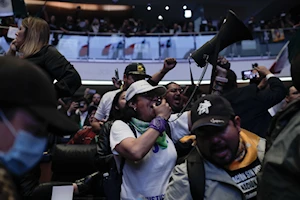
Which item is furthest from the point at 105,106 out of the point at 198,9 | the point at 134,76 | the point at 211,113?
the point at 198,9

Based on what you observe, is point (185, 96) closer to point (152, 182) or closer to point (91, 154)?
point (91, 154)

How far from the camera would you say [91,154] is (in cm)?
303

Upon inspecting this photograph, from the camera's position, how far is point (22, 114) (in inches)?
31.6

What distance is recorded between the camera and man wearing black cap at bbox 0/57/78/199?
79 cm

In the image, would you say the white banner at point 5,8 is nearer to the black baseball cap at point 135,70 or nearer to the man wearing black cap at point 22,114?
the black baseball cap at point 135,70

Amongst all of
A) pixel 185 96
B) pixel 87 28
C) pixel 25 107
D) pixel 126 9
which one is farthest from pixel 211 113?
pixel 126 9

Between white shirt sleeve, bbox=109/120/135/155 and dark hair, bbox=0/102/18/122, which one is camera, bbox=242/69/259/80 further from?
dark hair, bbox=0/102/18/122

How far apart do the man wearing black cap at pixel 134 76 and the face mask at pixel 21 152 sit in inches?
75.3

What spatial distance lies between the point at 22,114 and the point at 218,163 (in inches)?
38.6

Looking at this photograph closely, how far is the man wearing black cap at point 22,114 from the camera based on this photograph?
0.79 m

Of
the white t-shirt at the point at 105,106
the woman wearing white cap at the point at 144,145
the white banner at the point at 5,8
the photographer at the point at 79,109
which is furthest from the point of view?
the photographer at the point at 79,109

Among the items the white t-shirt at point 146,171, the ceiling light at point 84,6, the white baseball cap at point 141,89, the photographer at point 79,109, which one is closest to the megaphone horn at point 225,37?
the white baseball cap at point 141,89

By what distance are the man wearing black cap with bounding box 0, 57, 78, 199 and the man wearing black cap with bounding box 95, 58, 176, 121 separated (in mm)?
1908

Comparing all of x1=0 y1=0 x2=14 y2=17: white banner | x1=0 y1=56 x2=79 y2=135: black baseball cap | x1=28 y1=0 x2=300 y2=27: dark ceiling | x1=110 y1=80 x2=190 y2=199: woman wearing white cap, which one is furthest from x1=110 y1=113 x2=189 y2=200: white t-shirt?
x1=28 y1=0 x2=300 y2=27: dark ceiling
